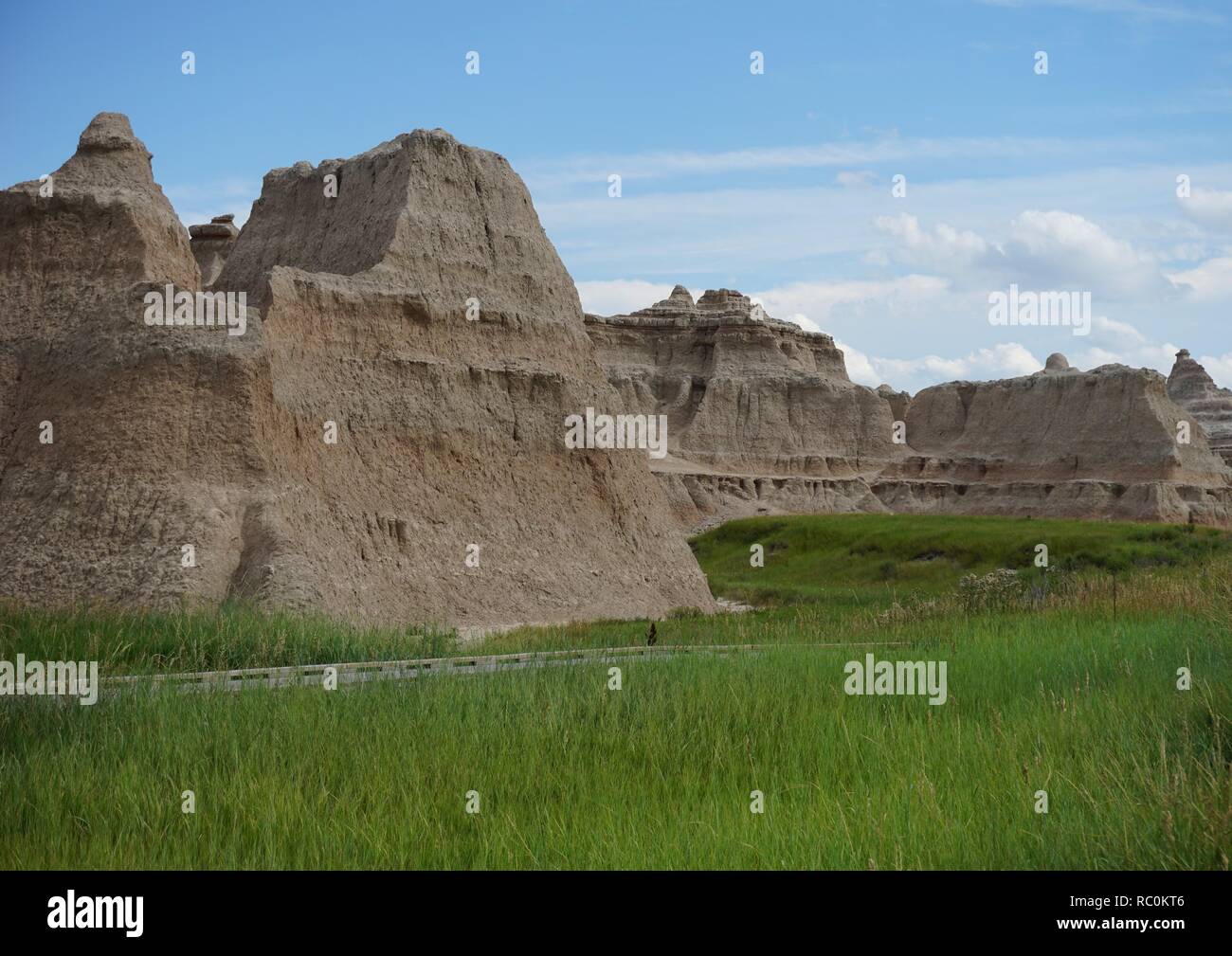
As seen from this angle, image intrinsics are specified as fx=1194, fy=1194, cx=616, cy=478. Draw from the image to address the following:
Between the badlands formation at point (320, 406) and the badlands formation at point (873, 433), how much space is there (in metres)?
49.5

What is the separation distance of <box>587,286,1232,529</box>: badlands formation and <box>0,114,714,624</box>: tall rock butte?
49.5 meters

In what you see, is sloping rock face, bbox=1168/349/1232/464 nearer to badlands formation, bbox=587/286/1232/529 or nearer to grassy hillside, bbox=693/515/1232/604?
badlands formation, bbox=587/286/1232/529

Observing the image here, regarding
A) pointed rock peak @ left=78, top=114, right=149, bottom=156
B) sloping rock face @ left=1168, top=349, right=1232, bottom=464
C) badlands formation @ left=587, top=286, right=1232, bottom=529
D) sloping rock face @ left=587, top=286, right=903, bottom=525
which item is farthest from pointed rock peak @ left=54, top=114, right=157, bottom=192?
sloping rock face @ left=1168, top=349, right=1232, bottom=464

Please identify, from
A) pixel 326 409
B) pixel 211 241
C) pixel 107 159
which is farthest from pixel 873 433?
pixel 107 159

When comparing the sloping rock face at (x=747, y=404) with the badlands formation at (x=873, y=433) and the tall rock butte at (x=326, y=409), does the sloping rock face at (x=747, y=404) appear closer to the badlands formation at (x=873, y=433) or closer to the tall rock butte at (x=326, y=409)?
the badlands formation at (x=873, y=433)

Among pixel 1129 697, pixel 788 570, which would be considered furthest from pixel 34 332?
pixel 788 570

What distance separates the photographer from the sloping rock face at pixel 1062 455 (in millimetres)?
89438

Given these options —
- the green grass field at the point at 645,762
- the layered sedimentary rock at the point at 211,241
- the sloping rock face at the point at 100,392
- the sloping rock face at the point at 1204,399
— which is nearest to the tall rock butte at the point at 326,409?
the sloping rock face at the point at 100,392

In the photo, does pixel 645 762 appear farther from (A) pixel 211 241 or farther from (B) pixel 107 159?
(A) pixel 211 241

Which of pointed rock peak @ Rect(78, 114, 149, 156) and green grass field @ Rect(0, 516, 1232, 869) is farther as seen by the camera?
pointed rock peak @ Rect(78, 114, 149, 156)

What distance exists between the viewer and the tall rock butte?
1045 inches

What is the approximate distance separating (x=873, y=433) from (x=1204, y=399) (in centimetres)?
4062

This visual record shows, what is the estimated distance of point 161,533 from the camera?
26.0 metres
